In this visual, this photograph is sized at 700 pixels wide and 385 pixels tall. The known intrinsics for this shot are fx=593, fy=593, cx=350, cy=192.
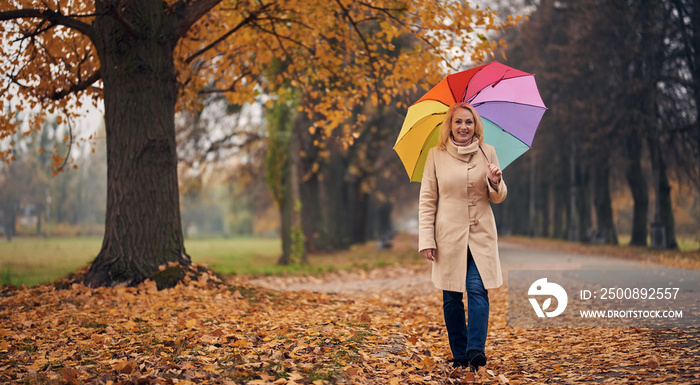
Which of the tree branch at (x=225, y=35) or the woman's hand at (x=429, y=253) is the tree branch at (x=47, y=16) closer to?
the tree branch at (x=225, y=35)

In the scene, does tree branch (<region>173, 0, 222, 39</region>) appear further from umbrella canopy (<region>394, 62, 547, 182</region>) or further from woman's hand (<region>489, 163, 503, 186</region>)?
woman's hand (<region>489, 163, 503, 186</region>)

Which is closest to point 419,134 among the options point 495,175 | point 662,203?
point 495,175

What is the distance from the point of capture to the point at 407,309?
28.3 ft

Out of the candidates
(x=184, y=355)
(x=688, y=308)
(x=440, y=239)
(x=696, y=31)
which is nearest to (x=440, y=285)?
(x=440, y=239)

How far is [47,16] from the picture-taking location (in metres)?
7.89

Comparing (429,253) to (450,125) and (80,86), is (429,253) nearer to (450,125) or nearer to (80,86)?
(450,125)

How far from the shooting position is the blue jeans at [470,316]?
4.66m

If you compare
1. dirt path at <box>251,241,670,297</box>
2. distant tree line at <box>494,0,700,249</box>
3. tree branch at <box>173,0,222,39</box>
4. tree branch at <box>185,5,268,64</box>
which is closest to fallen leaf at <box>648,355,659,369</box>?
dirt path at <box>251,241,670,297</box>

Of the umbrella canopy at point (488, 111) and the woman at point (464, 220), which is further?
the umbrella canopy at point (488, 111)

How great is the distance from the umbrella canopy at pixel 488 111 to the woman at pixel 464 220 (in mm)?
422

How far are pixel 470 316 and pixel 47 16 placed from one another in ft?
22.3

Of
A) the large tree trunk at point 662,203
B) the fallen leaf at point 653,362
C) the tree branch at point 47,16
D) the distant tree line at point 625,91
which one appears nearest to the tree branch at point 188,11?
the tree branch at point 47,16

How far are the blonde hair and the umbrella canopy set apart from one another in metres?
0.38

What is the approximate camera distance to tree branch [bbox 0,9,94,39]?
24.9 feet
